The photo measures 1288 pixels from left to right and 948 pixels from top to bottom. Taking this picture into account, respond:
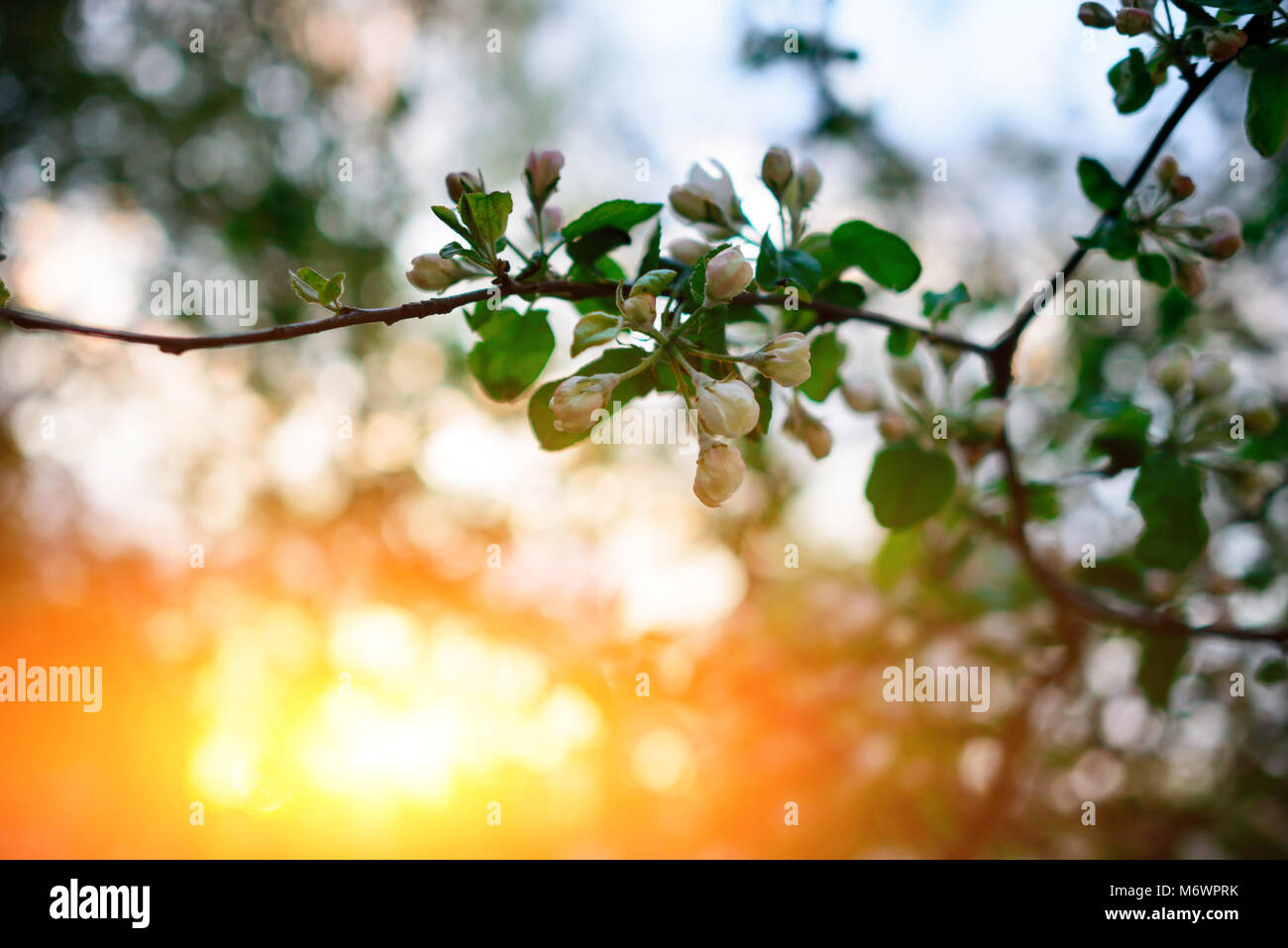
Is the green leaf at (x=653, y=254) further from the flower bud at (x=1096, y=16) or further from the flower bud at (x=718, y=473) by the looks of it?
the flower bud at (x=1096, y=16)

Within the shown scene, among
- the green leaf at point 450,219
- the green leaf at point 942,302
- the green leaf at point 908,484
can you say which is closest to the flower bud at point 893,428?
the green leaf at point 908,484

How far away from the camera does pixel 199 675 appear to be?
7.99 feet

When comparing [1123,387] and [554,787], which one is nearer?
[1123,387]

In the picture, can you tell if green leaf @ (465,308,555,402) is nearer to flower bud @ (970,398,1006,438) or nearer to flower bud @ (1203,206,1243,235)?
flower bud @ (970,398,1006,438)

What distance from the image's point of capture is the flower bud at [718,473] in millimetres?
447

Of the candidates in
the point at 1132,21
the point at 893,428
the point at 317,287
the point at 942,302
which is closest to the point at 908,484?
the point at 893,428

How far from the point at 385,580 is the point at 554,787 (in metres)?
0.89

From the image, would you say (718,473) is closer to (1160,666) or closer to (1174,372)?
(1174,372)

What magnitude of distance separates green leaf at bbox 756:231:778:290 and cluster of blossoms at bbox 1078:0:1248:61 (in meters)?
0.33

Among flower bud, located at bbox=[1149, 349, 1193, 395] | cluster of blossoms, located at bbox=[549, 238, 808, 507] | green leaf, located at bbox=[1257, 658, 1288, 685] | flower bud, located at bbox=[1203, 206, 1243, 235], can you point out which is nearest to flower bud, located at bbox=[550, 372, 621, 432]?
cluster of blossoms, located at bbox=[549, 238, 808, 507]
